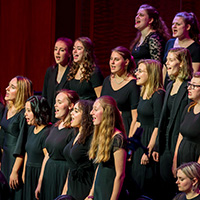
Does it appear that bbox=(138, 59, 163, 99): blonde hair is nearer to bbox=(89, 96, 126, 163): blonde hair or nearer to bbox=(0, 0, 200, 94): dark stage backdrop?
bbox=(89, 96, 126, 163): blonde hair

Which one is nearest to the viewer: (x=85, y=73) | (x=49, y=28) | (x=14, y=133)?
(x=85, y=73)

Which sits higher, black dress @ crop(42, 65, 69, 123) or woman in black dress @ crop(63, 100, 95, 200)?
black dress @ crop(42, 65, 69, 123)

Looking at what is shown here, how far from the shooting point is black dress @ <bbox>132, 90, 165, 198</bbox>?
402cm

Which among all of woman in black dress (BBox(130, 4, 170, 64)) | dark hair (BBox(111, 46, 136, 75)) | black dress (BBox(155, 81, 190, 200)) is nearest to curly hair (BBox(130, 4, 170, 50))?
woman in black dress (BBox(130, 4, 170, 64))

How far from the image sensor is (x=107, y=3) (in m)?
6.22

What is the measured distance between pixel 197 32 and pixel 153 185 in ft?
4.85

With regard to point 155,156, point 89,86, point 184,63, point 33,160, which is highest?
point 184,63

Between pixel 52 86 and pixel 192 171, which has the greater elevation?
pixel 52 86

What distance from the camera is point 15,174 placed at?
183 inches

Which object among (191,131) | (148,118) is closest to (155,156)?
(148,118)

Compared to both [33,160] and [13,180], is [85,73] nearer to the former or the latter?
[33,160]

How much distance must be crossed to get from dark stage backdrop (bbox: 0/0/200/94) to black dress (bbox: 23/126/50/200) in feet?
6.11

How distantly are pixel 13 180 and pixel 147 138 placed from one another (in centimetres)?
141

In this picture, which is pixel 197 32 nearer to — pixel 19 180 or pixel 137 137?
pixel 137 137
